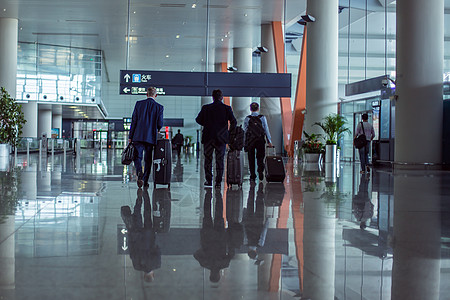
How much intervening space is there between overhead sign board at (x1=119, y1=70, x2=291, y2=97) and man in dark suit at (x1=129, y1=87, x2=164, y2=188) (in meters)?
14.0

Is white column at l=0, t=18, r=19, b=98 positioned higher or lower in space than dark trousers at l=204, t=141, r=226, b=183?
higher

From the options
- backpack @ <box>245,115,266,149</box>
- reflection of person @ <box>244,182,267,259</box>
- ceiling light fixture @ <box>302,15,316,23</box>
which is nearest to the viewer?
reflection of person @ <box>244,182,267,259</box>

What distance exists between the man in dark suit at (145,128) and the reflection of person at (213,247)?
11.8 feet

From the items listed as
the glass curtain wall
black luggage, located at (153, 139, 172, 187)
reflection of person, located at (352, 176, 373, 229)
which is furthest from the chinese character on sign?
the glass curtain wall

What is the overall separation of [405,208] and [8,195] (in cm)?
515

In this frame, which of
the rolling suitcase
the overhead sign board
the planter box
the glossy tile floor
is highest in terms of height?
Answer: the overhead sign board

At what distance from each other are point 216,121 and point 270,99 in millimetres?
24123

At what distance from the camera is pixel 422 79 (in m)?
16.8

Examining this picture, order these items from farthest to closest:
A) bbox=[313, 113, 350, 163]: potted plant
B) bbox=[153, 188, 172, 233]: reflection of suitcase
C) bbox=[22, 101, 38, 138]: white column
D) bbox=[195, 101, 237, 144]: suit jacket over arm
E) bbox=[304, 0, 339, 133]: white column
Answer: bbox=[22, 101, 38, 138]: white column < bbox=[304, 0, 339, 133]: white column < bbox=[313, 113, 350, 163]: potted plant < bbox=[195, 101, 237, 144]: suit jacket over arm < bbox=[153, 188, 172, 233]: reflection of suitcase

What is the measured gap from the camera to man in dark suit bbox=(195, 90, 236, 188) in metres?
9.38

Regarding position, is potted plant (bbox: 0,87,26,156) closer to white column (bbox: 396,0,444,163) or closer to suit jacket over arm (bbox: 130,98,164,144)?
suit jacket over arm (bbox: 130,98,164,144)

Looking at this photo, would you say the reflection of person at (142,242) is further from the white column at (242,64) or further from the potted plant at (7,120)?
the white column at (242,64)

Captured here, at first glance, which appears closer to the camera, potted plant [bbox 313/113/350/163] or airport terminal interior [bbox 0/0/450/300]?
airport terminal interior [bbox 0/0/450/300]

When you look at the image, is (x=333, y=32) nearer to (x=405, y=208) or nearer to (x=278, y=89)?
(x=278, y=89)
